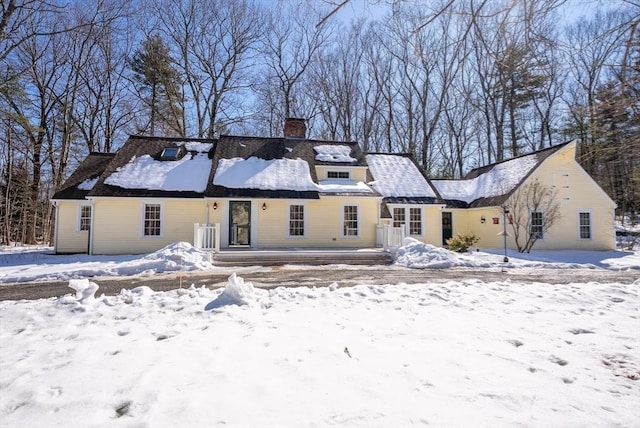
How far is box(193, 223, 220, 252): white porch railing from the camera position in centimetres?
1245

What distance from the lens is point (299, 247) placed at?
14.9m

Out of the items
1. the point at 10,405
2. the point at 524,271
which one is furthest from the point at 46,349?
the point at 524,271

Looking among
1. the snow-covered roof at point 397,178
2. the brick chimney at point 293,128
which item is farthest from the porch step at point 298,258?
the brick chimney at point 293,128

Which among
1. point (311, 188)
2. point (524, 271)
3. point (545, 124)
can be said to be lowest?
point (524, 271)

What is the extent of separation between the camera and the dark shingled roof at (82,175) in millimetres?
15164

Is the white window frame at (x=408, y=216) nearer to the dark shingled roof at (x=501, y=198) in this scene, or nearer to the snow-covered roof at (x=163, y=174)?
the dark shingled roof at (x=501, y=198)

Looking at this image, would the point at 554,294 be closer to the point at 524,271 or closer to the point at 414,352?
the point at 414,352

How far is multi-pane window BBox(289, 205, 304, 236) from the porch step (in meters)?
2.40

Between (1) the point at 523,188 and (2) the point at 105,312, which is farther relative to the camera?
(1) the point at 523,188

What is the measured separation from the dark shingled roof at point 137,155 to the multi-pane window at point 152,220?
2.09 feet

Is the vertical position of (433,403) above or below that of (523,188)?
below

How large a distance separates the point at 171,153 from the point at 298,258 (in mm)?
8846

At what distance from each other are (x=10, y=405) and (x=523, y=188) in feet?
63.3

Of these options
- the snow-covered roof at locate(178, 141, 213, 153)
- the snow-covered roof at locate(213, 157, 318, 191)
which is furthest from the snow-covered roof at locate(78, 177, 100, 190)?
the snow-covered roof at locate(213, 157, 318, 191)
